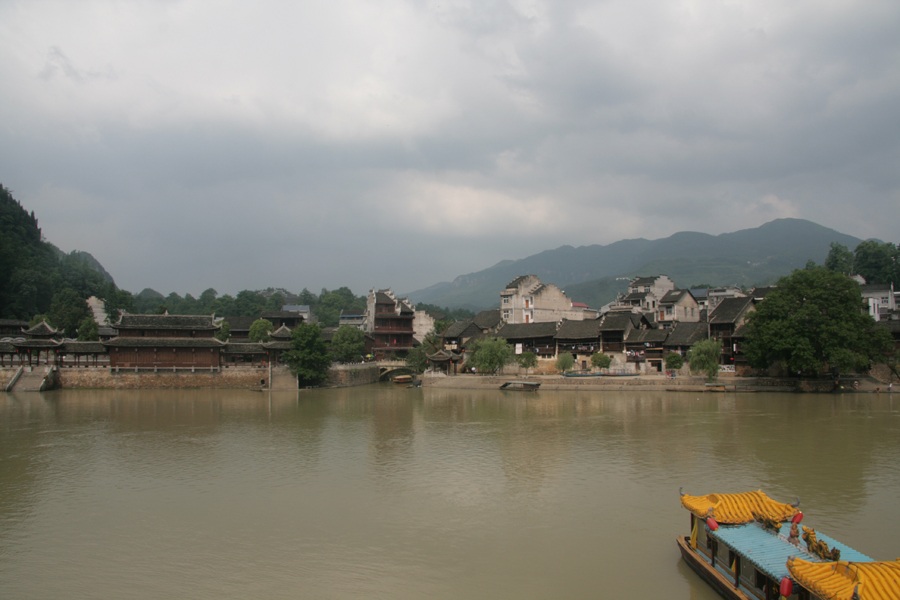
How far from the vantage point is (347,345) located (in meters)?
59.5

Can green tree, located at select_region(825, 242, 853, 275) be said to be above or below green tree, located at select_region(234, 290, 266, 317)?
above

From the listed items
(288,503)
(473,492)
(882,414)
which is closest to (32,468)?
(288,503)

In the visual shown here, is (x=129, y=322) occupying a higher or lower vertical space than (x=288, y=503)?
higher

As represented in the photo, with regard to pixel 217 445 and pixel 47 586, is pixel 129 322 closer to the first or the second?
pixel 217 445

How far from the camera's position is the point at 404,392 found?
5109 centimetres

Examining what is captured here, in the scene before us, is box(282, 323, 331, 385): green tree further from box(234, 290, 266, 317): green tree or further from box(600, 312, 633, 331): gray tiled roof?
box(234, 290, 266, 317): green tree

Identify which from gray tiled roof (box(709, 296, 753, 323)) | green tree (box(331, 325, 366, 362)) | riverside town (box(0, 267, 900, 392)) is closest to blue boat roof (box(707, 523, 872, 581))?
riverside town (box(0, 267, 900, 392))

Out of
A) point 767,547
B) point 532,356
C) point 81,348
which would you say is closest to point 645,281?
point 532,356

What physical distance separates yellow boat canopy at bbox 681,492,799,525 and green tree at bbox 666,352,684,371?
38767 millimetres

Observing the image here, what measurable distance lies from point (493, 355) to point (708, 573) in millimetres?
44290

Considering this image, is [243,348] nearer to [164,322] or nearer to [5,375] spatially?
[164,322]

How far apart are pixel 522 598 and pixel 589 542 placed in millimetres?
3270

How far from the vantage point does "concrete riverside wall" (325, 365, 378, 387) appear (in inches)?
2165

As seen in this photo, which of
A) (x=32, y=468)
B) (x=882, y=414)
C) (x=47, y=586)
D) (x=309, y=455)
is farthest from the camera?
(x=882, y=414)
